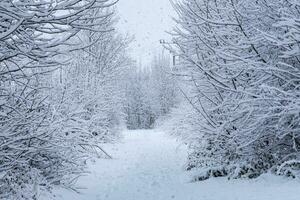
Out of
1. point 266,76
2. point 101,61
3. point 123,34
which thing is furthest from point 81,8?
point 123,34

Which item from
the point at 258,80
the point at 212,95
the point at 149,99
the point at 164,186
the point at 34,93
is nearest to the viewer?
the point at 34,93

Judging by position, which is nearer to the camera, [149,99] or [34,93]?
[34,93]

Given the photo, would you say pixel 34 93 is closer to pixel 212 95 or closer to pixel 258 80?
pixel 258 80

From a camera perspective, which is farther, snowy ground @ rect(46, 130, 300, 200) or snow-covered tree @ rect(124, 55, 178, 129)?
snow-covered tree @ rect(124, 55, 178, 129)

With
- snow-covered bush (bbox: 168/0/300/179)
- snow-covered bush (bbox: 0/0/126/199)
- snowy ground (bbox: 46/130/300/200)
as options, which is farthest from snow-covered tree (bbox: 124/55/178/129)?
snow-covered bush (bbox: 168/0/300/179)

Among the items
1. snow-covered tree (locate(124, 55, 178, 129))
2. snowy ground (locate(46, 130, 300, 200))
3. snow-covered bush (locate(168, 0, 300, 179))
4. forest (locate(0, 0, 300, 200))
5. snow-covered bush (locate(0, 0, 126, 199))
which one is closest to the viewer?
snow-covered bush (locate(0, 0, 126, 199))

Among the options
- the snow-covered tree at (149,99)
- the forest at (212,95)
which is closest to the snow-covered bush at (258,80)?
the forest at (212,95)

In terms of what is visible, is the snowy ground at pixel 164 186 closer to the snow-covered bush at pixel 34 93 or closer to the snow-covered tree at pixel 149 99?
the snow-covered bush at pixel 34 93

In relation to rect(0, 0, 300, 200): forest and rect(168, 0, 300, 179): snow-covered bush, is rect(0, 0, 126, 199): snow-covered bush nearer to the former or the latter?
rect(0, 0, 300, 200): forest

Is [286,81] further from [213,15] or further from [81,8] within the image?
[81,8]

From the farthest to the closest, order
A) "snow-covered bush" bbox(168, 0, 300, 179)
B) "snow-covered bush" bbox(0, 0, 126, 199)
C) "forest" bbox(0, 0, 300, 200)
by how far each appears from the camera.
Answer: "snow-covered bush" bbox(168, 0, 300, 179)
"forest" bbox(0, 0, 300, 200)
"snow-covered bush" bbox(0, 0, 126, 199)

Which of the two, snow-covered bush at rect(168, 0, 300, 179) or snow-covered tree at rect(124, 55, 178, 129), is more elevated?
snow-covered bush at rect(168, 0, 300, 179)

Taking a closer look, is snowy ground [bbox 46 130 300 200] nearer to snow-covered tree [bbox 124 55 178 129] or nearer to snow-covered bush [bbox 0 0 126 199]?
snow-covered bush [bbox 0 0 126 199]

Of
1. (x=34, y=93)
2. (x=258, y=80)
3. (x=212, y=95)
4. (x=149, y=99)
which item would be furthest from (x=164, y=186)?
(x=149, y=99)
